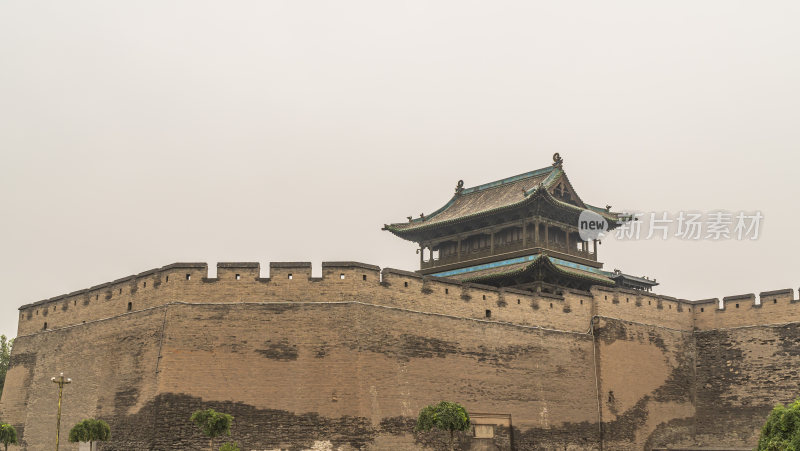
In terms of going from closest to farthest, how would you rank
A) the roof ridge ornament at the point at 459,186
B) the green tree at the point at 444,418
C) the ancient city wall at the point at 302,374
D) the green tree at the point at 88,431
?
the green tree at the point at 444,418 → the ancient city wall at the point at 302,374 → the green tree at the point at 88,431 → the roof ridge ornament at the point at 459,186

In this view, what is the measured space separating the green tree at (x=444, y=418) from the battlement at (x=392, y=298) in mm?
3681

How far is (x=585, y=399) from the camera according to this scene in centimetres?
2833

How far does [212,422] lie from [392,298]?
613 centimetres

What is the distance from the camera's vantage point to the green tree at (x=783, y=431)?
54.3 ft

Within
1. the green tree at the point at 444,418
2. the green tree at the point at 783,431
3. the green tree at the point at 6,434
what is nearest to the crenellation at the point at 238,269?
the green tree at the point at 444,418

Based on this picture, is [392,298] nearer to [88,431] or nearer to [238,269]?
[238,269]

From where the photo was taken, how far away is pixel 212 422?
2197 centimetres

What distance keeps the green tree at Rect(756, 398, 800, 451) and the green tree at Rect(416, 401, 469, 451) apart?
7450mm

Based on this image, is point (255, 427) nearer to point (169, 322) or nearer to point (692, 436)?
point (169, 322)

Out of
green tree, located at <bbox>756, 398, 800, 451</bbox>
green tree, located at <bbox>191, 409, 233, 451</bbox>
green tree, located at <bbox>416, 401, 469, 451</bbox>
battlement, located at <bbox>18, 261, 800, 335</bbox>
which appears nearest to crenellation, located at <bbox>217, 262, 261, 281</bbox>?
battlement, located at <bbox>18, 261, 800, 335</bbox>

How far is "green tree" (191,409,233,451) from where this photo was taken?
72.1 feet

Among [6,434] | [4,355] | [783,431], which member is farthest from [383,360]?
[4,355]

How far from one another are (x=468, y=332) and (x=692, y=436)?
9.64m

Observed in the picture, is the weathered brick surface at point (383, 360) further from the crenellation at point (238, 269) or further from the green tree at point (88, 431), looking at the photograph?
the green tree at point (88, 431)
